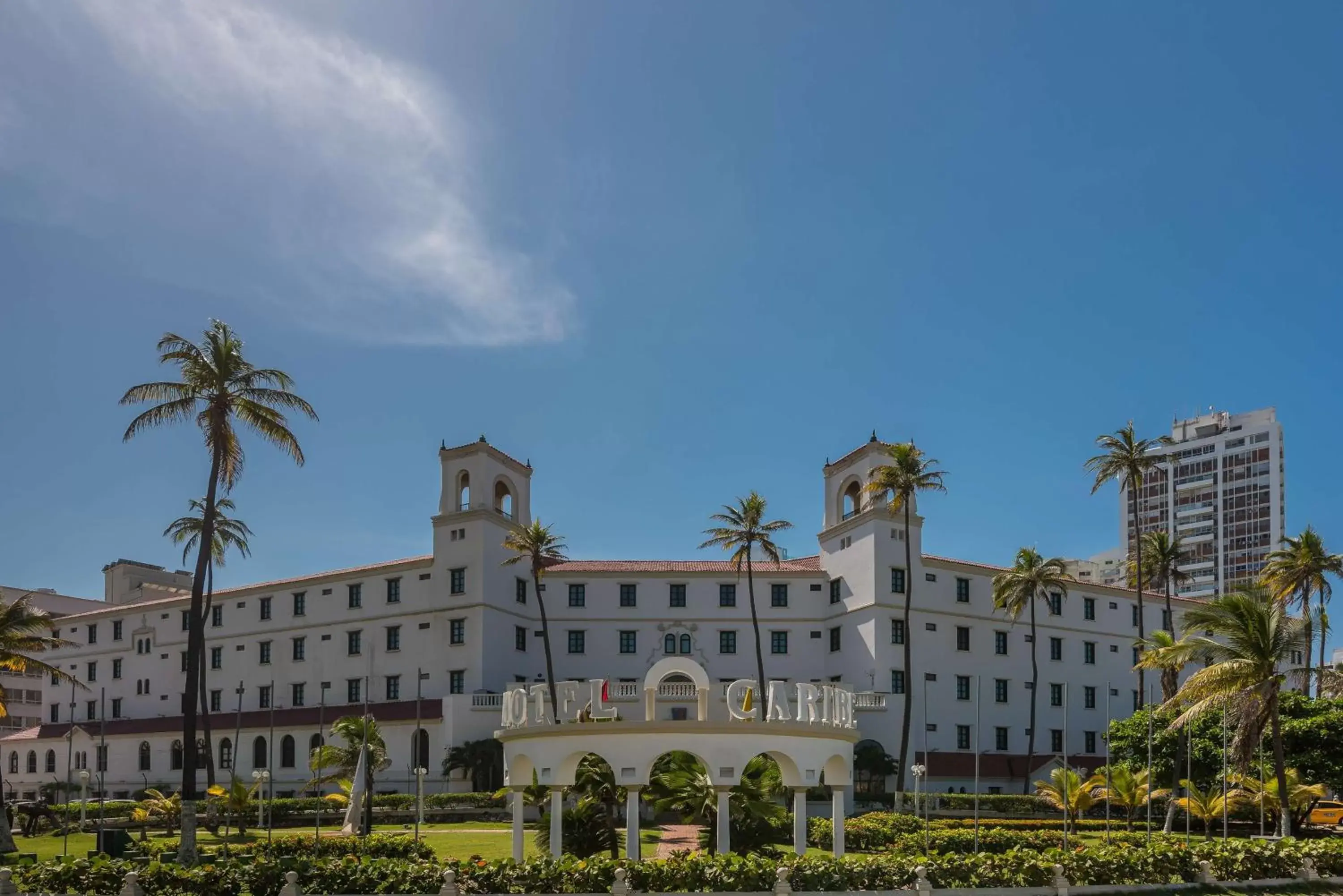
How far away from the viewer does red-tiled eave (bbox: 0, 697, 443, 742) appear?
66562 mm

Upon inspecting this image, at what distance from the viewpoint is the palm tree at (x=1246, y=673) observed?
36.5 meters

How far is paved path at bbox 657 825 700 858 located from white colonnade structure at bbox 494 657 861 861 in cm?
933

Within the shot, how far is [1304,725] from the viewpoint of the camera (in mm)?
50375

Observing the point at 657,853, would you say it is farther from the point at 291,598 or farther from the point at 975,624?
the point at 291,598

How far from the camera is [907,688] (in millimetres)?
62719

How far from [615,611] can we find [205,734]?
22.9 m

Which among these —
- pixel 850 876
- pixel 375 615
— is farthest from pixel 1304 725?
pixel 375 615

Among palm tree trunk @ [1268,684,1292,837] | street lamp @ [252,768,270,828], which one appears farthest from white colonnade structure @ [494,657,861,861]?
street lamp @ [252,768,270,828]

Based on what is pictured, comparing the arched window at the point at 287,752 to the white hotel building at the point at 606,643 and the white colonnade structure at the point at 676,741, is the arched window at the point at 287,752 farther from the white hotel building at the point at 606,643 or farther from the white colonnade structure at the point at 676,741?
the white colonnade structure at the point at 676,741

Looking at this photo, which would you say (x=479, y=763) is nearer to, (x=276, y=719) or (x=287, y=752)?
(x=287, y=752)

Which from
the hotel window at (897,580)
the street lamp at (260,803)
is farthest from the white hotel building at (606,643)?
the street lamp at (260,803)

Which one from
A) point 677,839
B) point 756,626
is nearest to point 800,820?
point 677,839

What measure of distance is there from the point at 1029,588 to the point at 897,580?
731 cm

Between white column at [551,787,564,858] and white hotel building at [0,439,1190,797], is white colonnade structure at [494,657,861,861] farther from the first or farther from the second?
white hotel building at [0,439,1190,797]
